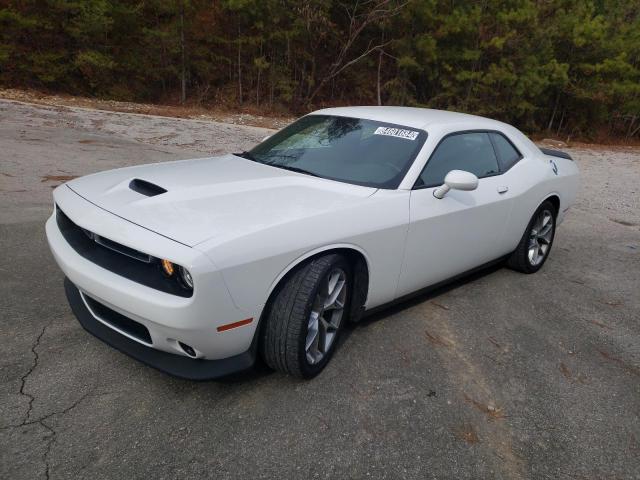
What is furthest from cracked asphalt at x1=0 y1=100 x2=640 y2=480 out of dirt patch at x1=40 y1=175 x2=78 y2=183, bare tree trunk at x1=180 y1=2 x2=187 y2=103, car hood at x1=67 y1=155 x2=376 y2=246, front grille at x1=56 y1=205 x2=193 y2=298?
bare tree trunk at x1=180 y1=2 x2=187 y2=103

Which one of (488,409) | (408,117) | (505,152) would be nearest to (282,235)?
(488,409)

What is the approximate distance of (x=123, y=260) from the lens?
2.48 metres

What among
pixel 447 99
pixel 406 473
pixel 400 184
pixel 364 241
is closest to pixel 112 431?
pixel 406 473

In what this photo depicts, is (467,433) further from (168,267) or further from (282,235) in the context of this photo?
(168,267)

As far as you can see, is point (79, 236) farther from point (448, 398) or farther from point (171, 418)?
point (448, 398)

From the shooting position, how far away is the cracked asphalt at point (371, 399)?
7.25 ft

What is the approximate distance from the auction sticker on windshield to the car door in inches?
7.7

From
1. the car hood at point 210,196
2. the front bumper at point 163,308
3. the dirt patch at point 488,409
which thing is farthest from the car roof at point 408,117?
the front bumper at point 163,308

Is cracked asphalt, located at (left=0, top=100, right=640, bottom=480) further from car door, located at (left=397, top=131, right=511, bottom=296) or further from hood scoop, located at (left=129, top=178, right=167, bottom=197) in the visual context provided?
hood scoop, located at (left=129, top=178, right=167, bottom=197)

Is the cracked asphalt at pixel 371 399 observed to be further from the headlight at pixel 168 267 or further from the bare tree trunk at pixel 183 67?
the bare tree trunk at pixel 183 67

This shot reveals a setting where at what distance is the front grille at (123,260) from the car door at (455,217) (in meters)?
1.51

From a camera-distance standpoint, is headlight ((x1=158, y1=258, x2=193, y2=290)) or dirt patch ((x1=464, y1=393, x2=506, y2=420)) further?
dirt patch ((x1=464, y1=393, x2=506, y2=420))

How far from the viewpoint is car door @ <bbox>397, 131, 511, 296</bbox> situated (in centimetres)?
325

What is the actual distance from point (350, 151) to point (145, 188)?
1398 millimetres
